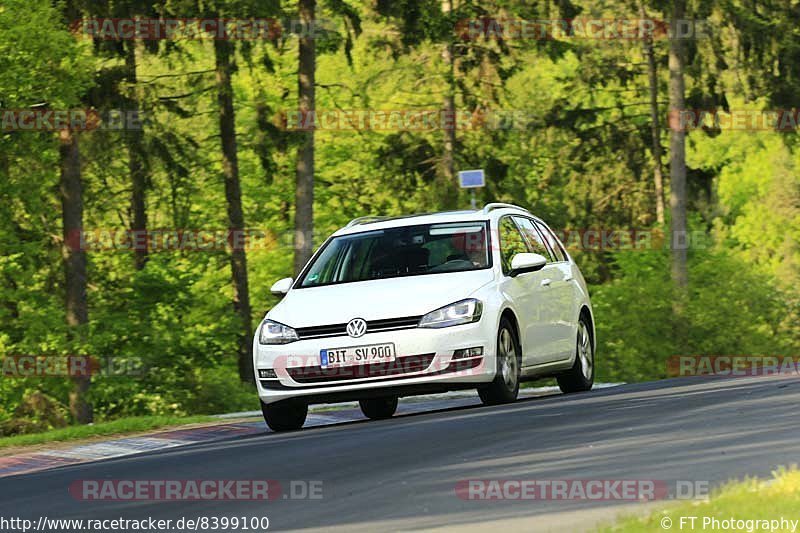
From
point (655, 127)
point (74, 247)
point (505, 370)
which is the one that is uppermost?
point (505, 370)

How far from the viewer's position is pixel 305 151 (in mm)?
34781

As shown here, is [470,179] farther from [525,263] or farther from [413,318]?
[413,318]

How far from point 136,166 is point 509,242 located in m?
23.9

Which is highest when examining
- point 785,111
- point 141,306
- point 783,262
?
point 785,111

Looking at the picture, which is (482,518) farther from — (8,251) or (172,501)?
(8,251)

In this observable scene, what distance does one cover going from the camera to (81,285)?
34594 mm

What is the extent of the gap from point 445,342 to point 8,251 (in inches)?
902

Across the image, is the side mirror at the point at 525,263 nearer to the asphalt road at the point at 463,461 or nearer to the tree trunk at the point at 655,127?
the asphalt road at the point at 463,461

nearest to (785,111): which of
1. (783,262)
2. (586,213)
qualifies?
(586,213)

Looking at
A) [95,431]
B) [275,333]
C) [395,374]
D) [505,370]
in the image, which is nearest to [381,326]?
[395,374]

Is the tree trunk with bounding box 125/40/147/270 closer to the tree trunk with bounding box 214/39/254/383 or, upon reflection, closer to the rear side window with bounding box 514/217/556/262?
the tree trunk with bounding box 214/39/254/383

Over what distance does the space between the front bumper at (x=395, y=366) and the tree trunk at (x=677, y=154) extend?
2500cm

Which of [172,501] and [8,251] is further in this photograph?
[8,251]

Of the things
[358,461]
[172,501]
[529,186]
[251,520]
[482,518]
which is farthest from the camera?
[529,186]
